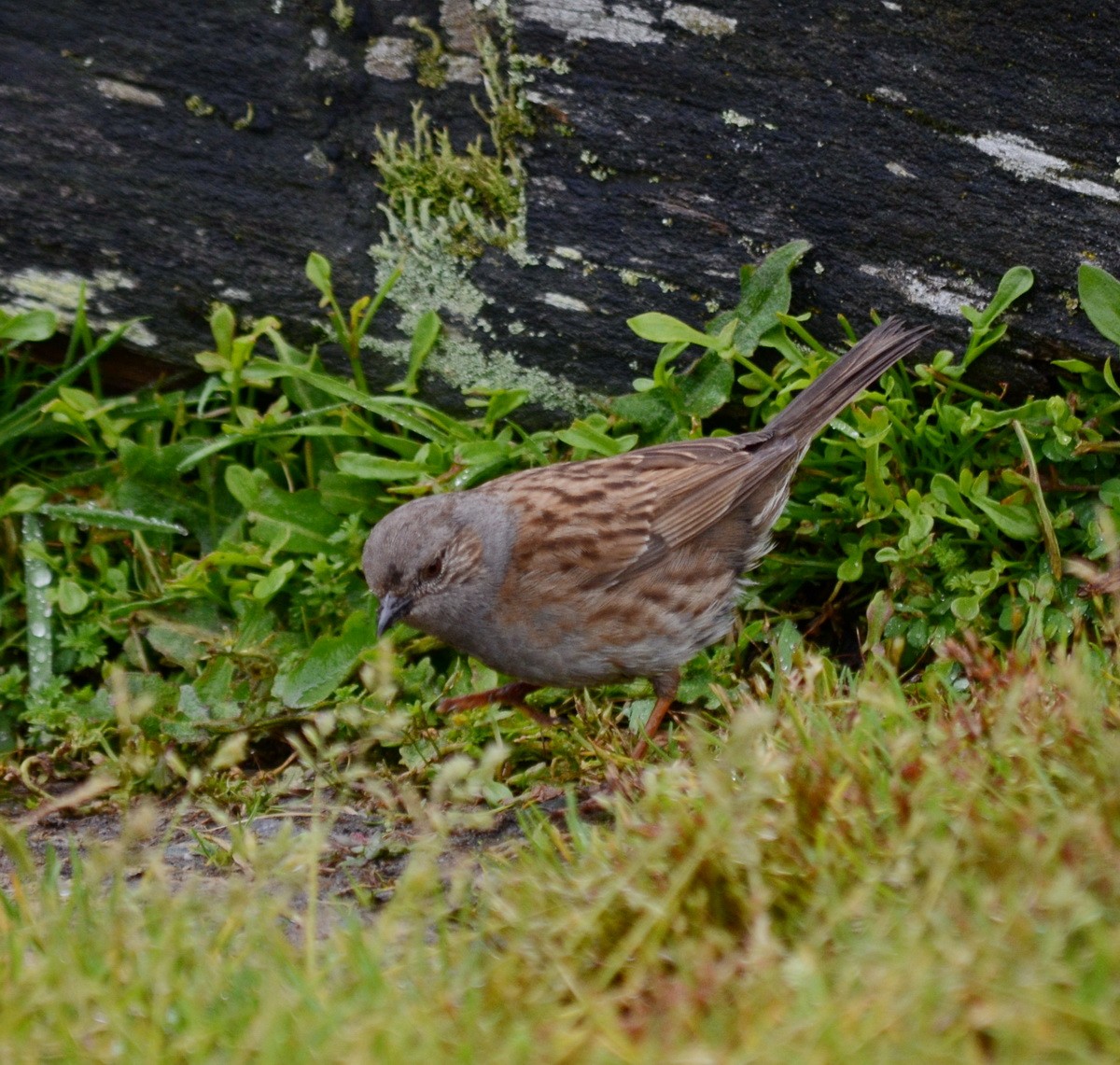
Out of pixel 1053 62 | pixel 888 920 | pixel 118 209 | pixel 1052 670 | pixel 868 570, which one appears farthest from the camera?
pixel 118 209

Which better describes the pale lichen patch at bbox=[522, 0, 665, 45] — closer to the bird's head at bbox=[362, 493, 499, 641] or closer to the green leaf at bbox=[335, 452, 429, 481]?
the green leaf at bbox=[335, 452, 429, 481]

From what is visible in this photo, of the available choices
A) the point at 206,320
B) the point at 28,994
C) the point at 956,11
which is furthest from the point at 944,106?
the point at 28,994

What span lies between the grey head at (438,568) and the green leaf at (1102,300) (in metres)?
2.17

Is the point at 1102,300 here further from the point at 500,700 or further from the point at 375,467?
the point at 375,467

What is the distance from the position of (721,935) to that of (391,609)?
90.5 inches

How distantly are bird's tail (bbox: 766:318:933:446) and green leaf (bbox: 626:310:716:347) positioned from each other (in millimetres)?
432

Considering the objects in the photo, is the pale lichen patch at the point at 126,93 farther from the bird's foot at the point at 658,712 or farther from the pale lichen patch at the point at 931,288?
the bird's foot at the point at 658,712

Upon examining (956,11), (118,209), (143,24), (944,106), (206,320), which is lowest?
(206,320)

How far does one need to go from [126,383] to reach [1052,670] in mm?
4163

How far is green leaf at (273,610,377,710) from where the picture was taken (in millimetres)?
5176

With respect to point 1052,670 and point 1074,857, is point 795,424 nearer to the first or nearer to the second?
point 1052,670

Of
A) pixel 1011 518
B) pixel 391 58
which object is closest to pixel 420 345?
pixel 391 58

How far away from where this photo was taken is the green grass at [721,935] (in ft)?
7.68

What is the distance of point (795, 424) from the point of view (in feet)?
16.5
